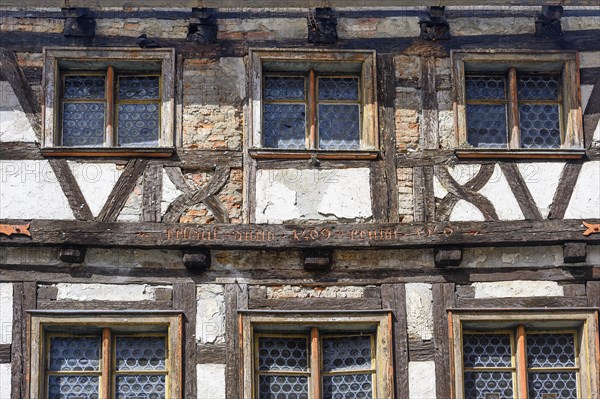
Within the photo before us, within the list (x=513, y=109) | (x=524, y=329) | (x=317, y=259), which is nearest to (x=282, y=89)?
(x=317, y=259)

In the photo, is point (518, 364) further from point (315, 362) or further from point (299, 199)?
point (299, 199)

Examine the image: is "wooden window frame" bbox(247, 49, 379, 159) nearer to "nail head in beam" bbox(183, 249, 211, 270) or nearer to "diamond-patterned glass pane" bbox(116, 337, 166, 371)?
"nail head in beam" bbox(183, 249, 211, 270)

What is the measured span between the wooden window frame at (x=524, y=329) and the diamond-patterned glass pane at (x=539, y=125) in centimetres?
148

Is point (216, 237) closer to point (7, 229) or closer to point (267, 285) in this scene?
point (267, 285)

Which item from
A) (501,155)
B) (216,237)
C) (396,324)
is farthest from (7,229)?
(501,155)

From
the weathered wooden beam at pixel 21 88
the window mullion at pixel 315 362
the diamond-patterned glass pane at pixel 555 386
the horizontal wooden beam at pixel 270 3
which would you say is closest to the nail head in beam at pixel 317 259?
the window mullion at pixel 315 362

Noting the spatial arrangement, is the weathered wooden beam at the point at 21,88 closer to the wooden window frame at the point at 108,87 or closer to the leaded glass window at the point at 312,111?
the wooden window frame at the point at 108,87

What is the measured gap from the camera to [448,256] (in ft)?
38.6

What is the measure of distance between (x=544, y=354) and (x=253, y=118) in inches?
118

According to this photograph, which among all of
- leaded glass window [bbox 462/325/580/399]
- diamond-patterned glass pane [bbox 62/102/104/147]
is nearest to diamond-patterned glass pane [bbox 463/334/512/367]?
leaded glass window [bbox 462/325/580/399]

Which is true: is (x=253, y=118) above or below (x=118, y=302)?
above

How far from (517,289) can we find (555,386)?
2.68ft

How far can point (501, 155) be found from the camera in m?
12.0

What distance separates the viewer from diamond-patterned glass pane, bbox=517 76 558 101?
12453 mm
